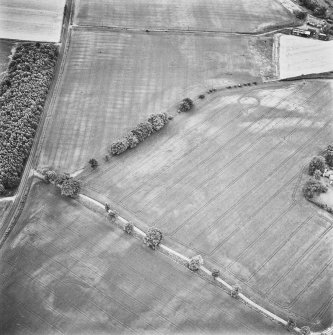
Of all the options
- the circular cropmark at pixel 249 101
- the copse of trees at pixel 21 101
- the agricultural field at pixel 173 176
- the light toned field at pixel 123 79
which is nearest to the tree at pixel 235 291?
the agricultural field at pixel 173 176

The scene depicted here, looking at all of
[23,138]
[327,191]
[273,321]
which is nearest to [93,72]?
[23,138]

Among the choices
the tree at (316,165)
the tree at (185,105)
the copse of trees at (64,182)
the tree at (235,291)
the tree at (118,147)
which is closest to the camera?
the tree at (235,291)

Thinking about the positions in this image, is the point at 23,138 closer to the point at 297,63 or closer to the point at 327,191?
the point at 327,191

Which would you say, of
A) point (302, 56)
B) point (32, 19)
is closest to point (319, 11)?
point (302, 56)

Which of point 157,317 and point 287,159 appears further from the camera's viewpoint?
point 287,159

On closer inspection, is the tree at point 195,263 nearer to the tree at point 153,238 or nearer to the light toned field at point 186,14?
the tree at point 153,238

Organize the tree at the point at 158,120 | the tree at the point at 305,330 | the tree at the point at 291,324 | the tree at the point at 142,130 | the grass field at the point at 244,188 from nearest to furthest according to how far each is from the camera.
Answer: the tree at the point at 305,330 → the tree at the point at 291,324 → the grass field at the point at 244,188 → the tree at the point at 142,130 → the tree at the point at 158,120

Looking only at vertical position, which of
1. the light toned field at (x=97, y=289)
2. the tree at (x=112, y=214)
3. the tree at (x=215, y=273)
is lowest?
the light toned field at (x=97, y=289)
